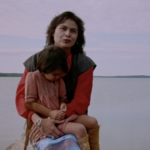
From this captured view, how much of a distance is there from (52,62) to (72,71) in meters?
0.33

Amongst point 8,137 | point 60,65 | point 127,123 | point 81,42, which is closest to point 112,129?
point 127,123

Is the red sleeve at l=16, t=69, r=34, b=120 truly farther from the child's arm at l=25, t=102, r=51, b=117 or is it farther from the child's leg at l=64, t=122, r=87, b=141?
the child's leg at l=64, t=122, r=87, b=141

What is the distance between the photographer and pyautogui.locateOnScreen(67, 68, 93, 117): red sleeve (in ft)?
5.99

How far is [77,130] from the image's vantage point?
1.70 m

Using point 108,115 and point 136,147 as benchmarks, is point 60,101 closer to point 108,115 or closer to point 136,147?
point 136,147

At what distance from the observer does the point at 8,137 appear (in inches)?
172

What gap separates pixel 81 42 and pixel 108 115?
14.1ft

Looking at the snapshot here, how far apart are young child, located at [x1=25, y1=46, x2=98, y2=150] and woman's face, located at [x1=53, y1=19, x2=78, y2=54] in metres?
0.24

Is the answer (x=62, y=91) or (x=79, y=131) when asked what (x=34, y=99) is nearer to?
(x=62, y=91)

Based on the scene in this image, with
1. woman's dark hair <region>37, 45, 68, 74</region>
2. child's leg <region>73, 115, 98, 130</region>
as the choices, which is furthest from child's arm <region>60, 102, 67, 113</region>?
woman's dark hair <region>37, 45, 68, 74</region>

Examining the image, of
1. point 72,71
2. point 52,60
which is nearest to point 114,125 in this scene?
point 72,71

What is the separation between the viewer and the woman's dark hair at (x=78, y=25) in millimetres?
2016

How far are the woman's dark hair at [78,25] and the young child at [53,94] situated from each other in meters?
0.37

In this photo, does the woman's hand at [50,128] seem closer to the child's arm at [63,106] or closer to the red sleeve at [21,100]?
the child's arm at [63,106]
